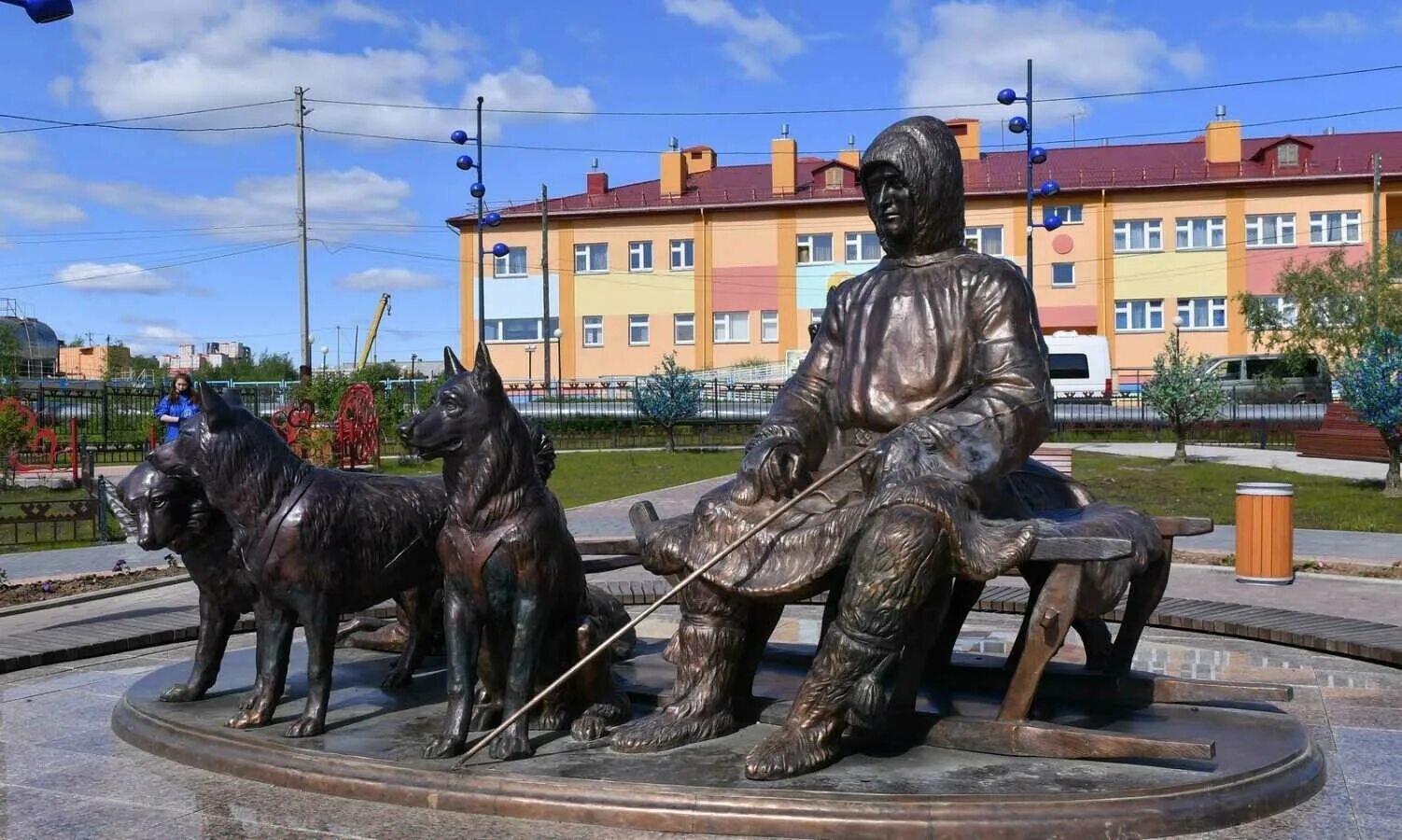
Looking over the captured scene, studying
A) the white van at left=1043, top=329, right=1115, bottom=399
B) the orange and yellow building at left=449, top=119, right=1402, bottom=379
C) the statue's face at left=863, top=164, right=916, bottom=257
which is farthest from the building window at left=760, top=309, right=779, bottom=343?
the statue's face at left=863, top=164, right=916, bottom=257

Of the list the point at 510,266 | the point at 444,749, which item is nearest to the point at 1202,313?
the point at 510,266

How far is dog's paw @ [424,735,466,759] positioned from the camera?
14.8 feet

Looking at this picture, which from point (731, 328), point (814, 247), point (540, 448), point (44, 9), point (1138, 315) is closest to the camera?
point (540, 448)

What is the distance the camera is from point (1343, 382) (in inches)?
741

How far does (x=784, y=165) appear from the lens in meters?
46.9

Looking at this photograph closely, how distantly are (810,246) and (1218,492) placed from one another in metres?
29.0

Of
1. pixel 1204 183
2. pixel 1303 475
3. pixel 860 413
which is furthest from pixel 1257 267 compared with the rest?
pixel 860 413

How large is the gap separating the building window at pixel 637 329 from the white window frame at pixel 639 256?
5.95 ft

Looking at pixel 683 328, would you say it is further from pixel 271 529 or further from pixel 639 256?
pixel 271 529

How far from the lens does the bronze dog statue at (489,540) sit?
454cm

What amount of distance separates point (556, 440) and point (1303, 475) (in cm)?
1578

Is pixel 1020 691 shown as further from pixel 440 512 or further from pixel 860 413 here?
pixel 440 512

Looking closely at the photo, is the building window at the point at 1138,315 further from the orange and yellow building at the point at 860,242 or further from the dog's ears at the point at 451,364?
the dog's ears at the point at 451,364

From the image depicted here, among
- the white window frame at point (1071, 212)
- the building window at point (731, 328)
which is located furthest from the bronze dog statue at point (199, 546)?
the white window frame at point (1071, 212)
